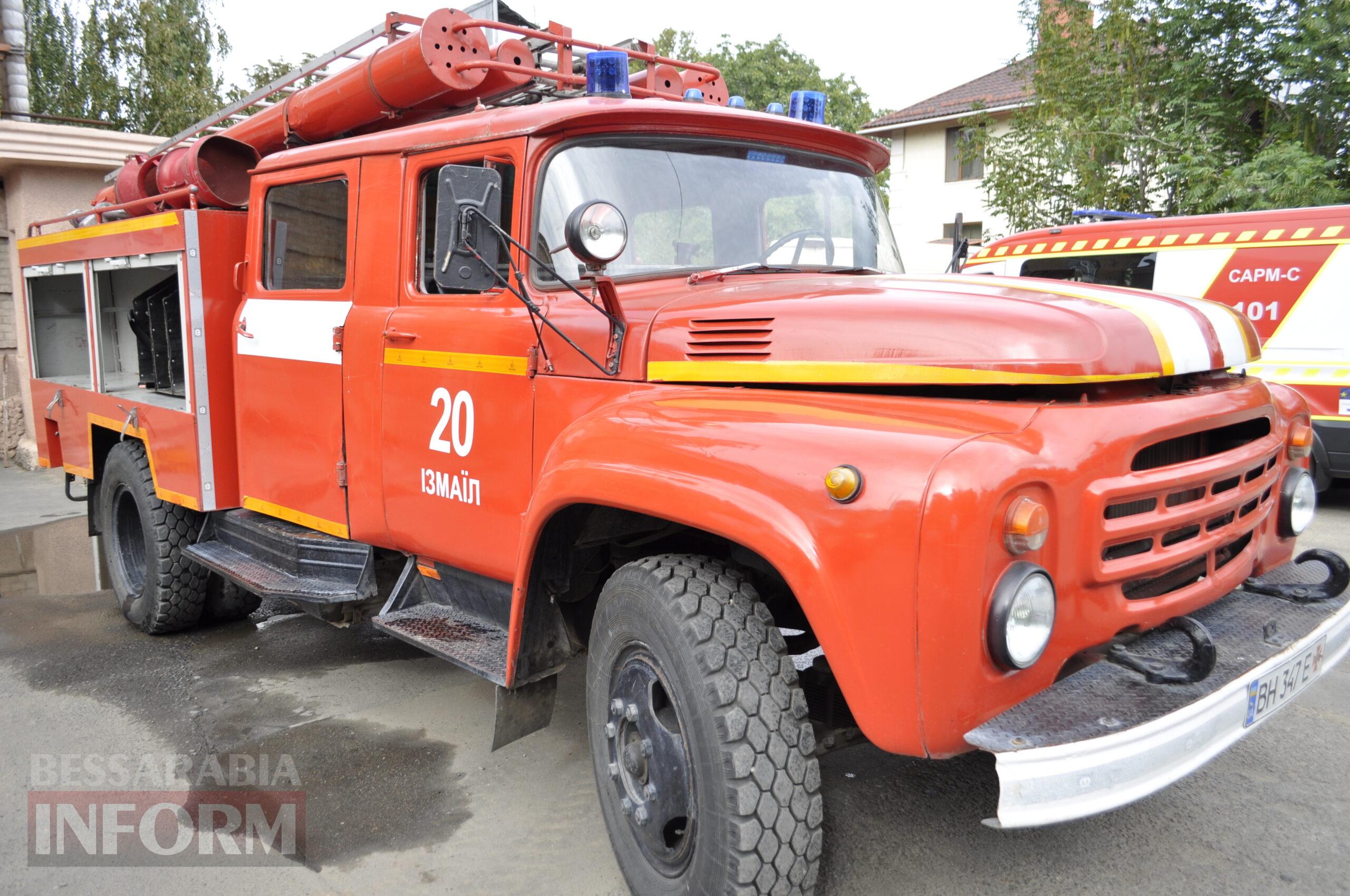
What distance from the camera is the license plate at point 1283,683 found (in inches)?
92.7

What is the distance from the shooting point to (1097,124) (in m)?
12.7

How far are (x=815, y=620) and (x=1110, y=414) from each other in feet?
2.68

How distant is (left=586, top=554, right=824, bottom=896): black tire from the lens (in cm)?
228

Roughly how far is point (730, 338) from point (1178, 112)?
476 inches

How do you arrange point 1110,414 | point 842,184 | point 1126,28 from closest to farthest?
point 1110,414, point 842,184, point 1126,28

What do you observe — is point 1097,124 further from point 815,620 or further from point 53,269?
point 815,620

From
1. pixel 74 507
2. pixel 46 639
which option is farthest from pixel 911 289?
pixel 74 507

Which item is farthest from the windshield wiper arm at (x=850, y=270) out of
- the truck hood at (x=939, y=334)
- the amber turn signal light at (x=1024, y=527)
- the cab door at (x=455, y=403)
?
the amber turn signal light at (x=1024, y=527)

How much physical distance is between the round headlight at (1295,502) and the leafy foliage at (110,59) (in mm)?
19904

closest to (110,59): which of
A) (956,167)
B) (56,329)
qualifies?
(56,329)

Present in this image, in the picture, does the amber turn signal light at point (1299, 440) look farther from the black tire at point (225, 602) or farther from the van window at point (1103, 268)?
the van window at point (1103, 268)

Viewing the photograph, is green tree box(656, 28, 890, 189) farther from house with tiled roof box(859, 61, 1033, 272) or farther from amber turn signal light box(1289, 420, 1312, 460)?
amber turn signal light box(1289, 420, 1312, 460)

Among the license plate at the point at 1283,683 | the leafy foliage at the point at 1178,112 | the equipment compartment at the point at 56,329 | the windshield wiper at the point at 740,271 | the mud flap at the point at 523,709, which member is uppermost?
the leafy foliage at the point at 1178,112

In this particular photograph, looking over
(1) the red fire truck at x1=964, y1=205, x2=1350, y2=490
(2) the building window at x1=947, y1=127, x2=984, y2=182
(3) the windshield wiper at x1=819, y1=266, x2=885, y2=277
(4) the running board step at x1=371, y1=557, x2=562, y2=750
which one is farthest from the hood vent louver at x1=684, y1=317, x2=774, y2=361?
(2) the building window at x1=947, y1=127, x2=984, y2=182
